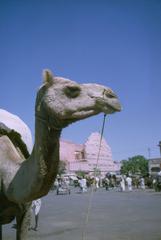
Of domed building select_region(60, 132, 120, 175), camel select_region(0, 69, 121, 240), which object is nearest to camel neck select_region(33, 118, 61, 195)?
camel select_region(0, 69, 121, 240)

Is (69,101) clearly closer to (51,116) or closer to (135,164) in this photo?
(51,116)

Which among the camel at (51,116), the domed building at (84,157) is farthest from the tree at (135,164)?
the camel at (51,116)

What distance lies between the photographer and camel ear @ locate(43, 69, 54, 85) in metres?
3.20

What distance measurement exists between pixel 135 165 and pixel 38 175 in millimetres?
118142

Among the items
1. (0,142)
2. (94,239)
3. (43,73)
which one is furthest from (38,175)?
(94,239)

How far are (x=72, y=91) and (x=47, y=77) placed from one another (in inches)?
11.0

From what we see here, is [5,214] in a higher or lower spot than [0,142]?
lower

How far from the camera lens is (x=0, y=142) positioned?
176 inches

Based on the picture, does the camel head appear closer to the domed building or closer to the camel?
the camel

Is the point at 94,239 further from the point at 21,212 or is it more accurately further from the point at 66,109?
the point at 66,109

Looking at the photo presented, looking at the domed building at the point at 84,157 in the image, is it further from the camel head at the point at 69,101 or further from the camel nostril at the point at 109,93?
the camel nostril at the point at 109,93

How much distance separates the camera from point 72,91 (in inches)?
122

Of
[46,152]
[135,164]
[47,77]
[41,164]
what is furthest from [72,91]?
[135,164]

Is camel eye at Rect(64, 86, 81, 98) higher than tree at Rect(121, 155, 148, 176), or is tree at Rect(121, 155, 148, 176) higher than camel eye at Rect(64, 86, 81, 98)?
tree at Rect(121, 155, 148, 176)
